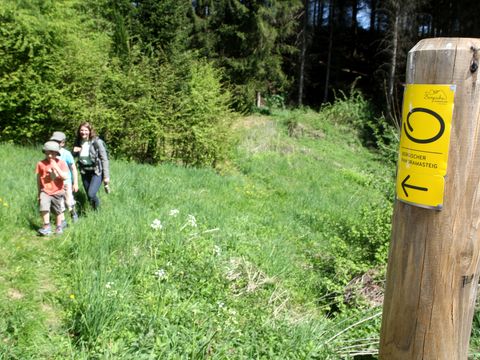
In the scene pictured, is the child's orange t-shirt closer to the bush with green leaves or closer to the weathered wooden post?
the weathered wooden post

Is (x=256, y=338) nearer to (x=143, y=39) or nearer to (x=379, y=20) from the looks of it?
(x=143, y=39)

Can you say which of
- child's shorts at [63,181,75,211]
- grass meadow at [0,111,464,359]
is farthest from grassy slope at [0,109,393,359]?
child's shorts at [63,181,75,211]

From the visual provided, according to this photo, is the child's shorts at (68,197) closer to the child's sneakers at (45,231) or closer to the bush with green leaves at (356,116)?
the child's sneakers at (45,231)

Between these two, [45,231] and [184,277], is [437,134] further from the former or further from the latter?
[45,231]

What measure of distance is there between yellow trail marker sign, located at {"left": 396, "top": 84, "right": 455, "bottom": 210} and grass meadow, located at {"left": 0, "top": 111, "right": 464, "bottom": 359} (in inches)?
76.0

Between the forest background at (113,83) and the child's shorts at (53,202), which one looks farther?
the forest background at (113,83)

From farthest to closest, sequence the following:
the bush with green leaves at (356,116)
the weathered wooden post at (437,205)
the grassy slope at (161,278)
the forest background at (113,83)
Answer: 1. the bush with green leaves at (356,116)
2. the forest background at (113,83)
3. the grassy slope at (161,278)
4. the weathered wooden post at (437,205)

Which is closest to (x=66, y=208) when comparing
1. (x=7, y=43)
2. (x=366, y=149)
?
(x=7, y=43)

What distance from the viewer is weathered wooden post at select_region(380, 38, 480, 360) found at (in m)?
1.52

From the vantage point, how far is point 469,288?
5.39ft

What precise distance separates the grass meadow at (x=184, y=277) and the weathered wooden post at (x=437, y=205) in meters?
1.60

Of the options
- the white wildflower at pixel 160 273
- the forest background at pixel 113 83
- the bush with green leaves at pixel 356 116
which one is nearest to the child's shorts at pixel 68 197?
the white wildflower at pixel 160 273

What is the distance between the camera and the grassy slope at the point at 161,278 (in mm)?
3100

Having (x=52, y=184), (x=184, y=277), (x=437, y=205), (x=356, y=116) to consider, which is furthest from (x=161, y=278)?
(x=356, y=116)
